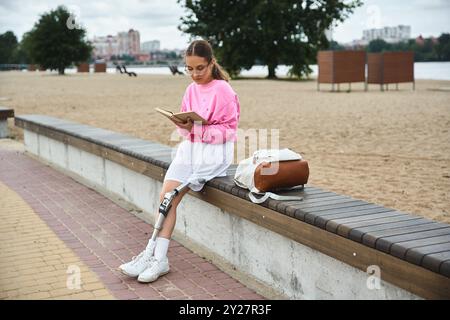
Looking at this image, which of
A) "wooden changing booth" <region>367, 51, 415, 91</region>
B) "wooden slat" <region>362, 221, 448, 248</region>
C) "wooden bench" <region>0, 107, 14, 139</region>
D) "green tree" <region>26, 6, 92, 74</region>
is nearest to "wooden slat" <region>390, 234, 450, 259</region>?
"wooden slat" <region>362, 221, 448, 248</region>

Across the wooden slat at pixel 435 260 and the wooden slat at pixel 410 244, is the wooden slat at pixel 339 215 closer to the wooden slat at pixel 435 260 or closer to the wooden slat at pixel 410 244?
the wooden slat at pixel 410 244

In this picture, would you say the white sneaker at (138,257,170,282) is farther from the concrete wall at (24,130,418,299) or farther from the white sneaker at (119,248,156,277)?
the concrete wall at (24,130,418,299)

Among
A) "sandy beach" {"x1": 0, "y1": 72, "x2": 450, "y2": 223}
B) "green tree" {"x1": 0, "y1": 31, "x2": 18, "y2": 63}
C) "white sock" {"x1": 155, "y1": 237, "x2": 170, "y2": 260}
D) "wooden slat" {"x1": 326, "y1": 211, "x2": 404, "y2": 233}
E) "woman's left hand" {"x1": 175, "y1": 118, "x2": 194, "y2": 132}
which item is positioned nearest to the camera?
"wooden slat" {"x1": 326, "y1": 211, "x2": 404, "y2": 233}

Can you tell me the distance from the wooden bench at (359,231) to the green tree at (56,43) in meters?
77.0

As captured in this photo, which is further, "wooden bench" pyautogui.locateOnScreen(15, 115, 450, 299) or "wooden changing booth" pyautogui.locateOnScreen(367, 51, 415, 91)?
"wooden changing booth" pyautogui.locateOnScreen(367, 51, 415, 91)

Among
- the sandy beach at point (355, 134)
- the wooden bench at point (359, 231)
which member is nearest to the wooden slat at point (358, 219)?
the wooden bench at point (359, 231)

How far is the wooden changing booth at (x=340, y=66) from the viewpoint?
29.2 m

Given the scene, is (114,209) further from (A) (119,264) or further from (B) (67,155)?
(B) (67,155)

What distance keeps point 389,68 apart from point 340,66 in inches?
91.9

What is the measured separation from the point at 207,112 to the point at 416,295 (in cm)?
220

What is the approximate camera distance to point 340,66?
97.0 feet

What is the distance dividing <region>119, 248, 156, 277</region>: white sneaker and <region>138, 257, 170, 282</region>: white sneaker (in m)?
0.04

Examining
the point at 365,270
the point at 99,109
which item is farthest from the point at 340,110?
the point at 365,270

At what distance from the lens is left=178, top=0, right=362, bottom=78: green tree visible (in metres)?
47.0
